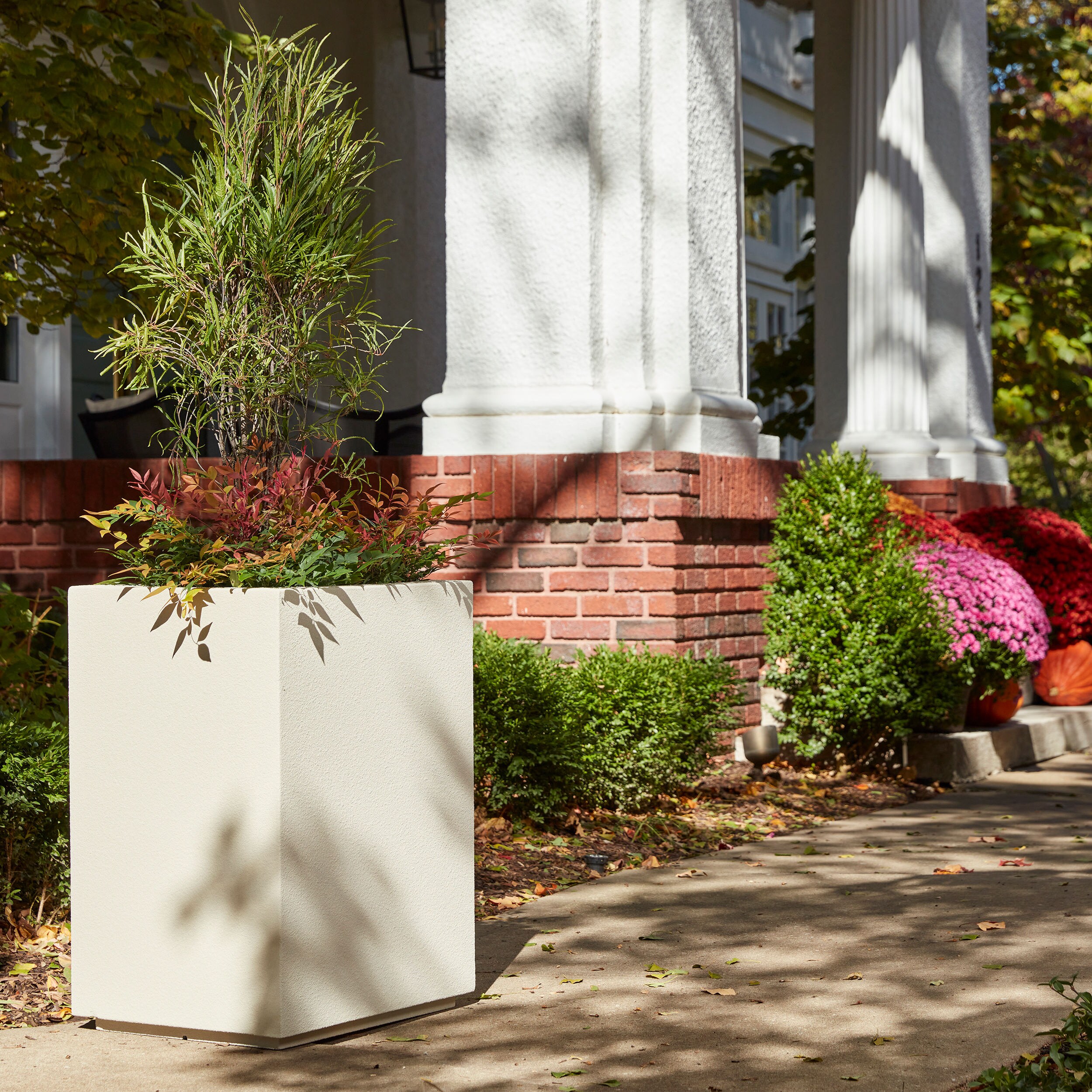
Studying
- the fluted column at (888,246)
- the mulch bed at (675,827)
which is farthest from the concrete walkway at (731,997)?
the fluted column at (888,246)

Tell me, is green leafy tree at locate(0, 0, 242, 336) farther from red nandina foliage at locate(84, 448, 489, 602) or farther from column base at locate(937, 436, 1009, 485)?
column base at locate(937, 436, 1009, 485)

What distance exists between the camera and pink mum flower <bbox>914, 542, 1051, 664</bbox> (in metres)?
7.16

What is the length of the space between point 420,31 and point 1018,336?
196 inches

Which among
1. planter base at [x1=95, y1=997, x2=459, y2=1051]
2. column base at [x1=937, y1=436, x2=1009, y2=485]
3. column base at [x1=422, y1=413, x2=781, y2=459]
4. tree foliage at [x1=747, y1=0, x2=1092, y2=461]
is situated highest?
tree foliage at [x1=747, y1=0, x2=1092, y2=461]

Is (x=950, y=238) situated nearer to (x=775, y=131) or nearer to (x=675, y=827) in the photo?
(x=675, y=827)

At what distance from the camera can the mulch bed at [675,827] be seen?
4.92 m

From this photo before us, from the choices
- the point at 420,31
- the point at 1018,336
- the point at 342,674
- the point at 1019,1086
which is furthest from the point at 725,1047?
the point at 1018,336

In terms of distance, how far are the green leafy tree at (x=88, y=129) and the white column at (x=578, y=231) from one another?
4.35ft

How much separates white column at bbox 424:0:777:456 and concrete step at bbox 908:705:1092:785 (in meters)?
1.72

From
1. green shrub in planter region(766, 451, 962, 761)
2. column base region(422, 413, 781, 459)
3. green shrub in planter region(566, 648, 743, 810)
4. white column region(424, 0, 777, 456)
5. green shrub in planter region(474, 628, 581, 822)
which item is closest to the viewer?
green shrub in planter region(474, 628, 581, 822)

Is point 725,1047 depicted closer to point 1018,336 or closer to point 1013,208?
point 1018,336

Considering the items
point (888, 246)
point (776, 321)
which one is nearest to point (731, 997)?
point (888, 246)

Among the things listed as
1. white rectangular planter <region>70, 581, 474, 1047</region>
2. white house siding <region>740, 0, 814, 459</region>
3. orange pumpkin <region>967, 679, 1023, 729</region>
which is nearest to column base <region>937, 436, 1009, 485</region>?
orange pumpkin <region>967, 679, 1023, 729</region>

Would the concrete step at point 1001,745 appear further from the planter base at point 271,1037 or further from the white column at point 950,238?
the planter base at point 271,1037
